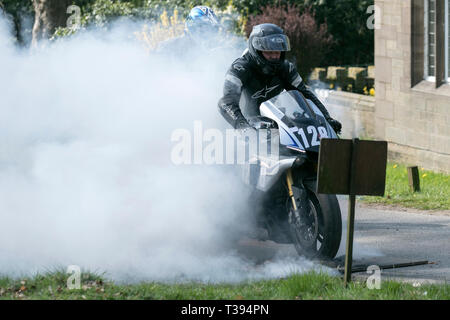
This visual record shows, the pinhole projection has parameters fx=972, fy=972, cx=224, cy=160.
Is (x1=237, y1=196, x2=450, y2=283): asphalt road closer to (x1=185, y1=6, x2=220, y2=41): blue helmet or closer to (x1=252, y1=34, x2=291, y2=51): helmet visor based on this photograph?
(x1=252, y1=34, x2=291, y2=51): helmet visor

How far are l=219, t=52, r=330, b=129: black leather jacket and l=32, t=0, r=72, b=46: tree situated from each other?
1320 cm

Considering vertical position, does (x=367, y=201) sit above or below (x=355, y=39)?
below

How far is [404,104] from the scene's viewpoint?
14414mm

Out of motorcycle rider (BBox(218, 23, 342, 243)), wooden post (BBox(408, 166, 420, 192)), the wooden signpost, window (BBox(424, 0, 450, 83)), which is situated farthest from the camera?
window (BBox(424, 0, 450, 83))

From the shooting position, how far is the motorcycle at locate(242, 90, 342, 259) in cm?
815

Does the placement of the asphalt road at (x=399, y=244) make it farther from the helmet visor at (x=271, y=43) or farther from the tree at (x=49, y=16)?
the tree at (x=49, y=16)

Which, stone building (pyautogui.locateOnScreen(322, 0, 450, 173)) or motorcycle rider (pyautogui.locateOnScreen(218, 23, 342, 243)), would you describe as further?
stone building (pyautogui.locateOnScreen(322, 0, 450, 173))

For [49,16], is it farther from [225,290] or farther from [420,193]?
[225,290]

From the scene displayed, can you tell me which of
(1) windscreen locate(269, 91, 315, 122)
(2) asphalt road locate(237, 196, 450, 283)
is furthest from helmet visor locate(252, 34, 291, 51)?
(2) asphalt road locate(237, 196, 450, 283)

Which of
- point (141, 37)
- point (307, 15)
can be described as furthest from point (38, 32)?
point (307, 15)

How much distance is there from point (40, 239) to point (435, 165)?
681 centimetres

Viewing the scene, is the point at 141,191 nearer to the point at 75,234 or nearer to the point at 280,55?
the point at 75,234

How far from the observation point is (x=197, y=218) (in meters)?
9.05
